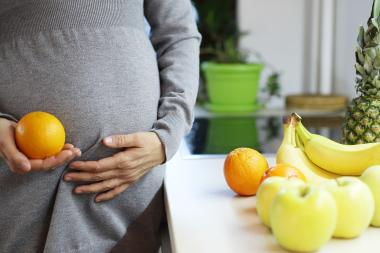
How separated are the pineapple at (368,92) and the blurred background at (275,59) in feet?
2.78

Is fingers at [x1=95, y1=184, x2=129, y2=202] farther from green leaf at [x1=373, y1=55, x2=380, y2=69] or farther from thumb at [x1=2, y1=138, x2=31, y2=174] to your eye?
green leaf at [x1=373, y1=55, x2=380, y2=69]

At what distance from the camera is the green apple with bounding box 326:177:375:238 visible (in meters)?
0.74

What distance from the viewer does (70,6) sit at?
0.99 m

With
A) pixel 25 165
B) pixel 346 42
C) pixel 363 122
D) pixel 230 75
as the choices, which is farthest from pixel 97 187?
pixel 346 42

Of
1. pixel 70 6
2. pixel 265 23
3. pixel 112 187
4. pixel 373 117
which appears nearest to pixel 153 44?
pixel 70 6

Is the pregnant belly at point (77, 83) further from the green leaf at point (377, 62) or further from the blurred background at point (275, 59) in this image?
the blurred background at point (275, 59)

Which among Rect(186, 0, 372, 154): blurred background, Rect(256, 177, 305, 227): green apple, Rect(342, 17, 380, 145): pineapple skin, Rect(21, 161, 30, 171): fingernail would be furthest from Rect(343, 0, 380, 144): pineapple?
Rect(186, 0, 372, 154): blurred background

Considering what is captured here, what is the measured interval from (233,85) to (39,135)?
4.48 ft

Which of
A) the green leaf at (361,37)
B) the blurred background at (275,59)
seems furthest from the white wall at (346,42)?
the green leaf at (361,37)

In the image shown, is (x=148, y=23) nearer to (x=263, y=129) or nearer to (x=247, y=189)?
(x=247, y=189)

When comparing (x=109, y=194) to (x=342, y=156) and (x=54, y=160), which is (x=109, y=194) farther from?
(x=342, y=156)

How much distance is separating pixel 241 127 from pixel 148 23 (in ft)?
2.35

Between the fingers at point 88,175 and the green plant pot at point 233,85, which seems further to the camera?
the green plant pot at point 233,85

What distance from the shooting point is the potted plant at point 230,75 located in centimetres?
215
